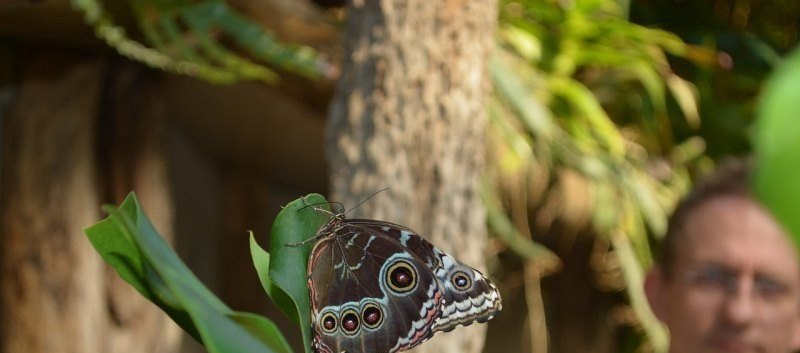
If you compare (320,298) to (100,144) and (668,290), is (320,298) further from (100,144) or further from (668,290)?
(100,144)

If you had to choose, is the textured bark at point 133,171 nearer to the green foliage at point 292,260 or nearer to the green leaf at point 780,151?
the green foliage at point 292,260

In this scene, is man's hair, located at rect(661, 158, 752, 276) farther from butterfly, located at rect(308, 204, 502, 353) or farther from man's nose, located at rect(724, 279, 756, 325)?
butterfly, located at rect(308, 204, 502, 353)

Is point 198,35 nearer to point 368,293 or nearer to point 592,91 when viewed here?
point 368,293

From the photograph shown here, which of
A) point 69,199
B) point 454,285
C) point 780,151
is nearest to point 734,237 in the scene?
point 454,285

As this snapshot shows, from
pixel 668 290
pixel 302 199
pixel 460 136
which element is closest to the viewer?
pixel 302 199

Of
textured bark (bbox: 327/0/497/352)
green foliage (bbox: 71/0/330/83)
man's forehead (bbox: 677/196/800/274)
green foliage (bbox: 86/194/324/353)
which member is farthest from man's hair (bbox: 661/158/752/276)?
green foliage (bbox: 86/194/324/353)

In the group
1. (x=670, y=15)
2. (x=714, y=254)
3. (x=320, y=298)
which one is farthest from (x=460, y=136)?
(x=670, y=15)
